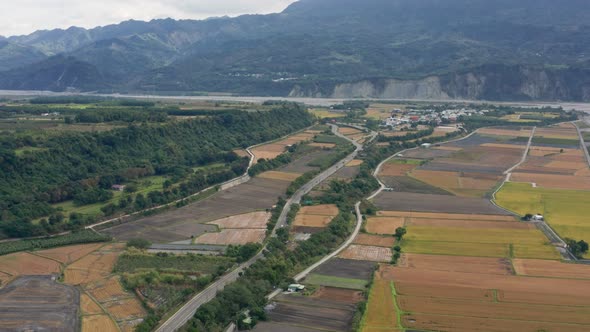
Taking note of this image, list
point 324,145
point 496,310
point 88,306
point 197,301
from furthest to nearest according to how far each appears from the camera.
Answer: point 324,145
point 197,301
point 88,306
point 496,310

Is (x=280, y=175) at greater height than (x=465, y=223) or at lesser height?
greater

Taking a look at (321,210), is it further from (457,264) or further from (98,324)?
(98,324)

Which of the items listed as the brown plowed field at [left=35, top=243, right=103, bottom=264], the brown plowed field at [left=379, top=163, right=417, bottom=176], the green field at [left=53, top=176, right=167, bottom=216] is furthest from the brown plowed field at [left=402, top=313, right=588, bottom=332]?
the brown plowed field at [left=379, top=163, right=417, bottom=176]

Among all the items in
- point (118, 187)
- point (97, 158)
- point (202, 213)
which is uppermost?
point (97, 158)

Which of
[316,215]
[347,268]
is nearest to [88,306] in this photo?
[347,268]

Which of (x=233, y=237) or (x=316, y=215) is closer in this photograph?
(x=233, y=237)

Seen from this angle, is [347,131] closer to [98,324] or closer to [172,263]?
[172,263]

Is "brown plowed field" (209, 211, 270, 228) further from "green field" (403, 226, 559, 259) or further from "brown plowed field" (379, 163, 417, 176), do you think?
"brown plowed field" (379, 163, 417, 176)

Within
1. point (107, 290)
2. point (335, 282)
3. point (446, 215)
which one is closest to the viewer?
point (107, 290)
